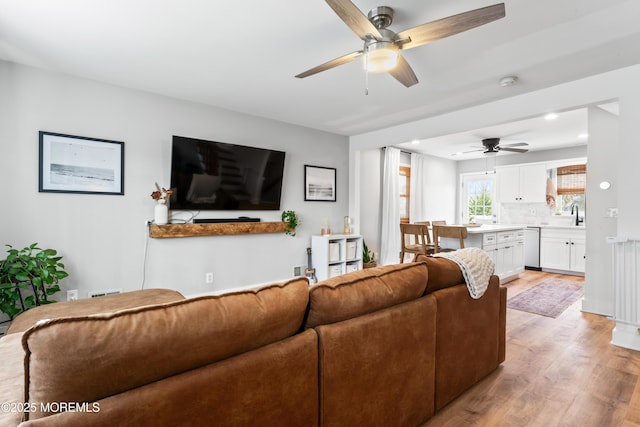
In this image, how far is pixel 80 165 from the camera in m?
2.96

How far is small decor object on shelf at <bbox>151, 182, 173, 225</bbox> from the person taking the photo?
10.8 ft

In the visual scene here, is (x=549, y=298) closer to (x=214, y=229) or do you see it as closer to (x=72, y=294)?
(x=214, y=229)

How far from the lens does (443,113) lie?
401 centimetres

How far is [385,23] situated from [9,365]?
8.56 feet

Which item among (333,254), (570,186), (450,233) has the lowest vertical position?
(333,254)

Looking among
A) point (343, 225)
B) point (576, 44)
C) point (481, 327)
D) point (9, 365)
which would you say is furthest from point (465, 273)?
point (343, 225)

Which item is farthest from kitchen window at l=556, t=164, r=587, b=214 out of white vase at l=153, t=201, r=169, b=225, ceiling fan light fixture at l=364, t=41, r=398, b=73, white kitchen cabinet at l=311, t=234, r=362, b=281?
white vase at l=153, t=201, r=169, b=225

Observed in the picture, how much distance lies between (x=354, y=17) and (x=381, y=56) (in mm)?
412

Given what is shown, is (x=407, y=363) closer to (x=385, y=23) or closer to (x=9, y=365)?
(x=9, y=365)

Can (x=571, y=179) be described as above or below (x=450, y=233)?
above

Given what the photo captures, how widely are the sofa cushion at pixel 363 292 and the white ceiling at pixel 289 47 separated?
161cm

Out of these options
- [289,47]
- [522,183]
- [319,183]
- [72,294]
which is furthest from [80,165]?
[522,183]

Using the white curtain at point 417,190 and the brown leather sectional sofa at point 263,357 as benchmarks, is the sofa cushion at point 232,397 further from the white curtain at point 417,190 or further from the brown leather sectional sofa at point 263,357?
the white curtain at point 417,190

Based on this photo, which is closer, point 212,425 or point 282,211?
point 212,425
